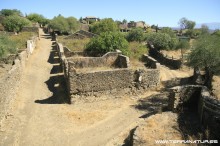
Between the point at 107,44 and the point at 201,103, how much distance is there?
15492mm

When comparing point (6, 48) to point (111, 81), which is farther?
point (6, 48)

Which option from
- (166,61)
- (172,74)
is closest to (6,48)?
(172,74)

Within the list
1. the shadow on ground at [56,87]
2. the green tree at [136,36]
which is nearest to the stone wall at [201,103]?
the shadow on ground at [56,87]

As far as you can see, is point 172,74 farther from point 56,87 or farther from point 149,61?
point 56,87

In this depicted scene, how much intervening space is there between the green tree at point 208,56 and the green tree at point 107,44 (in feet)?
27.5

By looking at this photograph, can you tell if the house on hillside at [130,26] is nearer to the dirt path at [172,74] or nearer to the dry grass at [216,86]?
the dirt path at [172,74]

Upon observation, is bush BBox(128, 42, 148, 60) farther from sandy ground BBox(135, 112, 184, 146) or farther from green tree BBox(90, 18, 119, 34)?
green tree BBox(90, 18, 119, 34)

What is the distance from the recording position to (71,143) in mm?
12047

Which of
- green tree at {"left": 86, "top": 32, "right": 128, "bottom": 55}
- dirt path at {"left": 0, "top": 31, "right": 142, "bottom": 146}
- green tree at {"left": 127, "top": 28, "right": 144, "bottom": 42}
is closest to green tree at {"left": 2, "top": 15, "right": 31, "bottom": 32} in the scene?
green tree at {"left": 127, "top": 28, "right": 144, "bottom": 42}

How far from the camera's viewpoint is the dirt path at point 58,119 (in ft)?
40.4

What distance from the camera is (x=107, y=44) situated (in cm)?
2606

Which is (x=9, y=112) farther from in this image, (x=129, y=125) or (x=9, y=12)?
(x=9, y=12)

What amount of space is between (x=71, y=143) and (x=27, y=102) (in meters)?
5.75

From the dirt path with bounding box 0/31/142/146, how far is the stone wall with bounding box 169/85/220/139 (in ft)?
8.98
